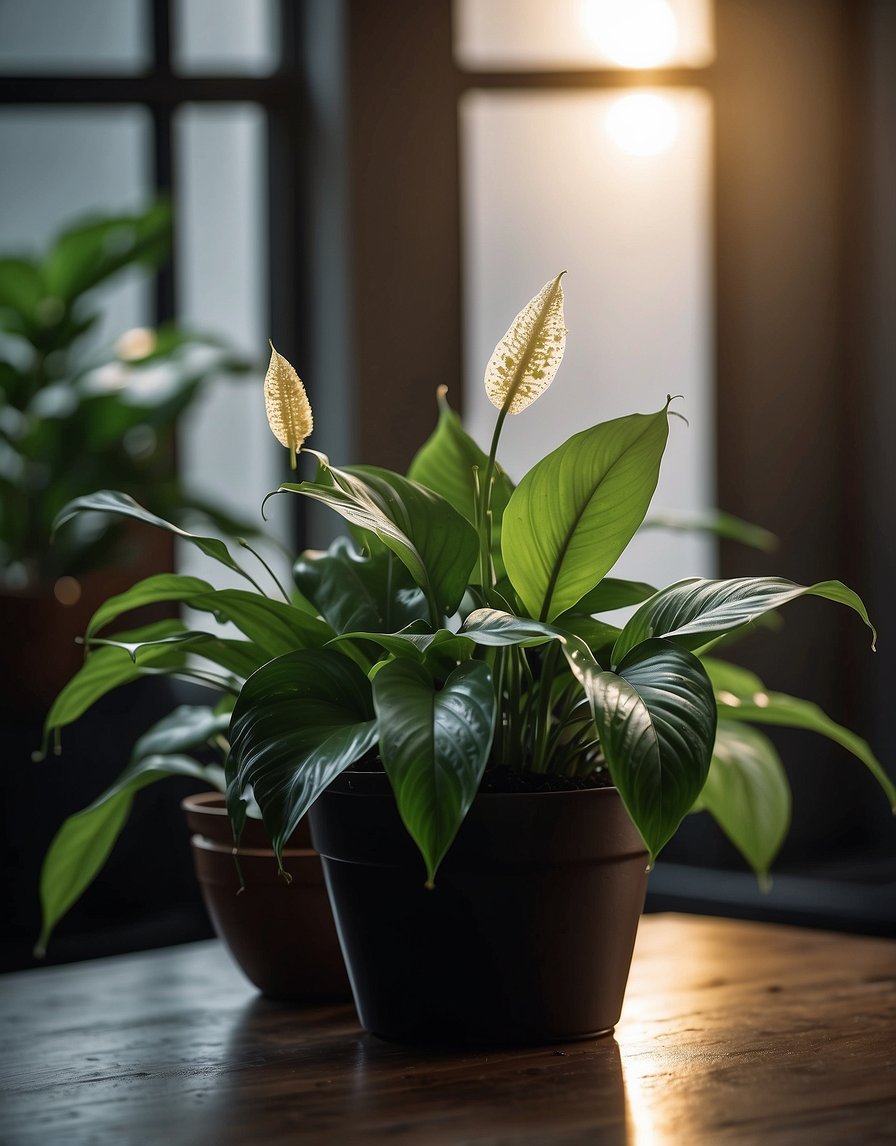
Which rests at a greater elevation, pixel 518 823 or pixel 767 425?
pixel 767 425

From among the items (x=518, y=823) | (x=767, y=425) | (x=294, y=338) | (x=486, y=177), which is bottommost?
(x=518, y=823)

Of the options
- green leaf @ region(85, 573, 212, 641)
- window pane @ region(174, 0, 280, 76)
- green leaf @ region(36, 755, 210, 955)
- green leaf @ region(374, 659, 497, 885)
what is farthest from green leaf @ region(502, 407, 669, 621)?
window pane @ region(174, 0, 280, 76)

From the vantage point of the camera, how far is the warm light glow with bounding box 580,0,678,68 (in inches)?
100

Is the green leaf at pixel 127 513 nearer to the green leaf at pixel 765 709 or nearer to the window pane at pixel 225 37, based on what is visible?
the green leaf at pixel 765 709

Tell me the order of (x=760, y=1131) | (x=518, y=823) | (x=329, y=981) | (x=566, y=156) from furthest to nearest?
(x=566, y=156) < (x=329, y=981) < (x=518, y=823) < (x=760, y=1131)

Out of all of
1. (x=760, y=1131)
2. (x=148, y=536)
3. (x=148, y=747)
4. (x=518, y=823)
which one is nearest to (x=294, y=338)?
(x=148, y=536)

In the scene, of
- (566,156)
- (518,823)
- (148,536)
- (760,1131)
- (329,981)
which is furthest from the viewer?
(566,156)

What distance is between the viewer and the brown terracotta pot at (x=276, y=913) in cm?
96

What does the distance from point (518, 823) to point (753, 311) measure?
2.02 metres

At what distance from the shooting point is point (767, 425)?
2.59 m

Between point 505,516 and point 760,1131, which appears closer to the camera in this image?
point 760,1131

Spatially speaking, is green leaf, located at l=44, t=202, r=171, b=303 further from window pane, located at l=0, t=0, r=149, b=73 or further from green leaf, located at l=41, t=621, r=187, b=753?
green leaf, located at l=41, t=621, r=187, b=753

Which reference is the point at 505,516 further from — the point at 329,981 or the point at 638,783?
the point at 329,981

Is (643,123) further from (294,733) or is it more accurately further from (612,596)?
(294,733)
